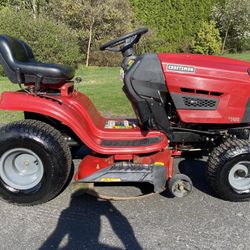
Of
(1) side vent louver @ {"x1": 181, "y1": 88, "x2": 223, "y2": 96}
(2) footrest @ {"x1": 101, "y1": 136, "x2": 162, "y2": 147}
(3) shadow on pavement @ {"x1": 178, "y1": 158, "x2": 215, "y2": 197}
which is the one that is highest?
(1) side vent louver @ {"x1": 181, "y1": 88, "x2": 223, "y2": 96}

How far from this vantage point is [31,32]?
12.0 metres

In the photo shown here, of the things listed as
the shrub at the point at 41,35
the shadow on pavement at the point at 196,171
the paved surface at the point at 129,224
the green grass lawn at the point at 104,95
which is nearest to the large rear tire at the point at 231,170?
the paved surface at the point at 129,224

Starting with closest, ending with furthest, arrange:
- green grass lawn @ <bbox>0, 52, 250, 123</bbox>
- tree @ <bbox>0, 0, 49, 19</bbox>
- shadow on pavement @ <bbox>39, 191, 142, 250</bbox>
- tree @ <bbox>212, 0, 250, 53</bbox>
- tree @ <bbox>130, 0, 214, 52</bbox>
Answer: shadow on pavement @ <bbox>39, 191, 142, 250</bbox> → green grass lawn @ <bbox>0, 52, 250, 123</bbox> → tree @ <bbox>0, 0, 49, 19</bbox> → tree @ <bbox>130, 0, 214, 52</bbox> → tree @ <bbox>212, 0, 250, 53</bbox>

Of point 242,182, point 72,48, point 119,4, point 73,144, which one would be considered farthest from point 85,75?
point 242,182

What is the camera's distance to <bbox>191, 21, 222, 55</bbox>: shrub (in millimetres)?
17609

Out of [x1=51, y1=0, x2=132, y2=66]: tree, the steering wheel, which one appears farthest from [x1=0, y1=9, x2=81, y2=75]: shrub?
the steering wheel

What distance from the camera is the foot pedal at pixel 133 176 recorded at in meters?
3.02

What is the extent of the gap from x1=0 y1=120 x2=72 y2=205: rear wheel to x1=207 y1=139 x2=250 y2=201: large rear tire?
1.28m

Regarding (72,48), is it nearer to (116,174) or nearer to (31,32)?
(31,32)

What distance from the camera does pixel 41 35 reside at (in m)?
12.0

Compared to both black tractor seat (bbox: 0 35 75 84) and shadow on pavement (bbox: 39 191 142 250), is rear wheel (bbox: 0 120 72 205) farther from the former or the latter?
black tractor seat (bbox: 0 35 75 84)

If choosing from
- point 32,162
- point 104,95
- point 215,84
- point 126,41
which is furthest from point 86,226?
point 104,95

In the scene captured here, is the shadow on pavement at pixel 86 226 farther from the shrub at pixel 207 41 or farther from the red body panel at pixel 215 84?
the shrub at pixel 207 41

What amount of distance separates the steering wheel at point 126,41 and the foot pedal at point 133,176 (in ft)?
3.62
